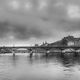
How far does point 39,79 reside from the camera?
39.3m

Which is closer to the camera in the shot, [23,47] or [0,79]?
[0,79]

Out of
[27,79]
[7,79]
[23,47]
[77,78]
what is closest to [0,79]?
[7,79]

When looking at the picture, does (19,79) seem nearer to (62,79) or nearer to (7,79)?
(7,79)

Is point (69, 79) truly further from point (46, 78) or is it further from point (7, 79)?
point (7, 79)

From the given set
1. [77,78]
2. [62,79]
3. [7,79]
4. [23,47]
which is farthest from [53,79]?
[23,47]

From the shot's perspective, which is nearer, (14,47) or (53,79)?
(53,79)

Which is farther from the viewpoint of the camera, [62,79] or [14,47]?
[14,47]

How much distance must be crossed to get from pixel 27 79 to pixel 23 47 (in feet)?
447

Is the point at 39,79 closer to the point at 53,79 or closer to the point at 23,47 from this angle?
the point at 53,79

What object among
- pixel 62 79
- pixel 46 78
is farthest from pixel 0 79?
pixel 62 79

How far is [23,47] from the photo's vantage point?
175 m

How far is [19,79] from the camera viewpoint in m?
39.5

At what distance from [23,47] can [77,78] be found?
13662 centimetres

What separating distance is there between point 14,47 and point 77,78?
140 m
